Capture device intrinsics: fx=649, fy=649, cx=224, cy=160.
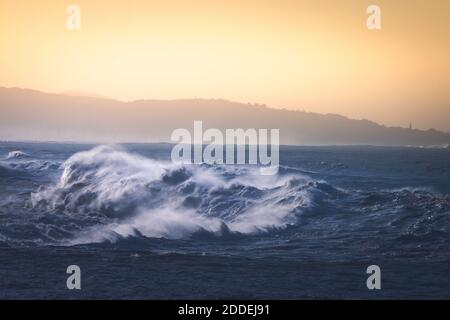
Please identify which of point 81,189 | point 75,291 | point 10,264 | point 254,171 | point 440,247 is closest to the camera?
point 75,291

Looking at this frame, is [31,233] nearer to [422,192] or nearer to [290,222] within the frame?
[290,222]

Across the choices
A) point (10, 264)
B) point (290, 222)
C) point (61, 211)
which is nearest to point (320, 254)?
point (290, 222)

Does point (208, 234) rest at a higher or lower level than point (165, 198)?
lower

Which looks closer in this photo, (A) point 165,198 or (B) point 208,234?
(B) point 208,234

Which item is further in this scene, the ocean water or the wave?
the wave

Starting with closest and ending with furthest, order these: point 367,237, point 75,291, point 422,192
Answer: point 75,291, point 367,237, point 422,192
